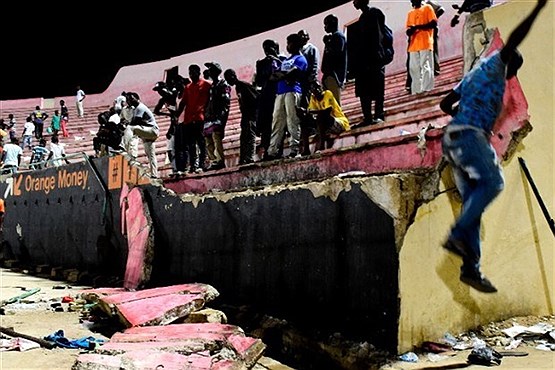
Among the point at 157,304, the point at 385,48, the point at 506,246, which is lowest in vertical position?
the point at 157,304

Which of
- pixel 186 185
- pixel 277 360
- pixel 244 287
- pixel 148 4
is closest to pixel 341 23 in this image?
pixel 186 185

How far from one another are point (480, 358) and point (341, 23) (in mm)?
10708

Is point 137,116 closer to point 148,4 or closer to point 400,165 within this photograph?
point 400,165

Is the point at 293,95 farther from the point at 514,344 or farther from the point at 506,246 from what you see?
the point at 514,344

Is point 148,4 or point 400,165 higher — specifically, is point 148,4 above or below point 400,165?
above

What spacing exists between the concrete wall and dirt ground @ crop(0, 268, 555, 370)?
21cm

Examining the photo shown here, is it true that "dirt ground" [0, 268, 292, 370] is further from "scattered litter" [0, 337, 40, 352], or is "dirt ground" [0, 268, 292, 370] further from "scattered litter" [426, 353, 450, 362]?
"scattered litter" [426, 353, 450, 362]

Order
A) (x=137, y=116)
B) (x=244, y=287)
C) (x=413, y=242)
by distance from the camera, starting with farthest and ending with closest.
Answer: (x=137, y=116)
(x=244, y=287)
(x=413, y=242)

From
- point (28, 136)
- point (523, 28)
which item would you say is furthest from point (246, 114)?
point (28, 136)

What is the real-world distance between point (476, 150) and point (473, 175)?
0.41 feet

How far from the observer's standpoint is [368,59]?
6.64 m

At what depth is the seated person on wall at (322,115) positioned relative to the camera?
673cm

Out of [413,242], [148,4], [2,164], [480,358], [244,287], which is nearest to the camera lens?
[480,358]

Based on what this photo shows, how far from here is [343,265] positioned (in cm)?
500
